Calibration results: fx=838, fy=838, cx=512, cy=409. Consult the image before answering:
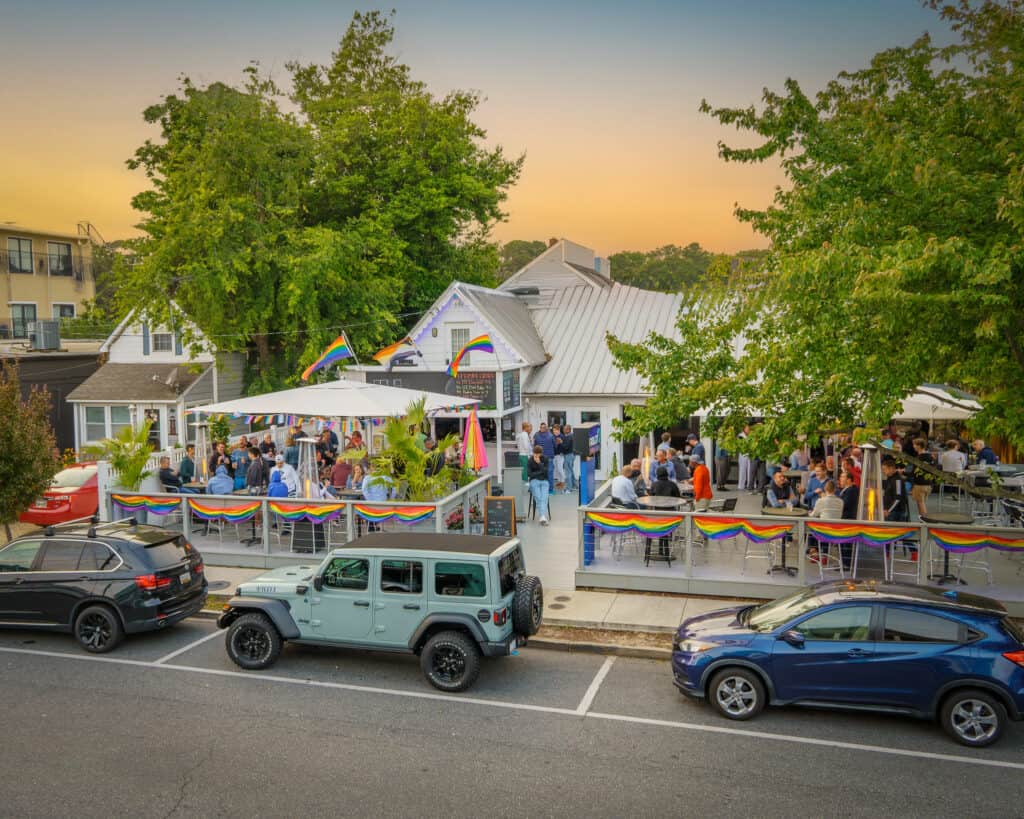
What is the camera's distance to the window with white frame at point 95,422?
3002 centimetres

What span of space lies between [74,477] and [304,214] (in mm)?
14196

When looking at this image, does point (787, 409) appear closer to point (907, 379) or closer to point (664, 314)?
point (907, 379)

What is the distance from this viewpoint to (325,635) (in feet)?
36.7

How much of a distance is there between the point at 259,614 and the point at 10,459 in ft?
23.5

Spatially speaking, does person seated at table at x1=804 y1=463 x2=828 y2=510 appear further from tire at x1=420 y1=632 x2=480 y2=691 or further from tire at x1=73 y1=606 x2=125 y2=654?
tire at x1=73 y1=606 x2=125 y2=654

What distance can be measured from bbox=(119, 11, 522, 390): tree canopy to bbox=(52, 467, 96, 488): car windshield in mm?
6965

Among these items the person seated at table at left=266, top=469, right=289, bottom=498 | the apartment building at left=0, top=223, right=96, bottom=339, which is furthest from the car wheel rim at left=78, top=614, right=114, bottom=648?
the apartment building at left=0, top=223, right=96, bottom=339

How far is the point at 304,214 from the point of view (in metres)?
31.4

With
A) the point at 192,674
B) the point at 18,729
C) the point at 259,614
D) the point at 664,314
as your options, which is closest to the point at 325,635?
the point at 259,614

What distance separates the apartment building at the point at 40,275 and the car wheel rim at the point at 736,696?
4192cm

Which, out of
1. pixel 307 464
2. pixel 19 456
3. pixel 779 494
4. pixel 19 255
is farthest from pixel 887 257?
pixel 19 255

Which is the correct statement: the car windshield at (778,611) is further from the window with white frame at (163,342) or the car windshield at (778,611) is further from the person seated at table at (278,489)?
the window with white frame at (163,342)

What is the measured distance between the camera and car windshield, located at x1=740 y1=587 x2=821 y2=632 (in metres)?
9.85

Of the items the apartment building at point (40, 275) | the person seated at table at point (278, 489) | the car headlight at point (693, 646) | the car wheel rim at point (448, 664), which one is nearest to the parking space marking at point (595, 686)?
the car headlight at point (693, 646)
